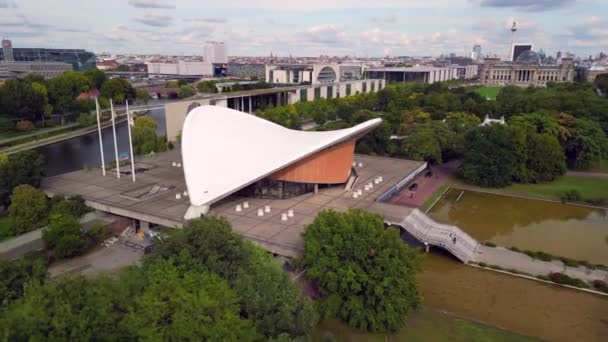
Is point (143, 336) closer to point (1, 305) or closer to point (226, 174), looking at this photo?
point (1, 305)

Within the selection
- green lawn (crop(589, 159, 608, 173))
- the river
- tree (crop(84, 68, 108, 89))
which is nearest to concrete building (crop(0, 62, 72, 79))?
tree (crop(84, 68, 108, 89))

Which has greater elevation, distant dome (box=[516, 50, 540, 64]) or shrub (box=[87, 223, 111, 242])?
distant dome (box=[516, 50, 540, 64])

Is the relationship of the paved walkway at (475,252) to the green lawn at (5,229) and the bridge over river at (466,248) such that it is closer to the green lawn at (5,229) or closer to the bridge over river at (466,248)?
the bridge over river at (466,248)

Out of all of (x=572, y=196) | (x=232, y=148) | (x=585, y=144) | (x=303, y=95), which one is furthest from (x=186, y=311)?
(x=303, y=95)

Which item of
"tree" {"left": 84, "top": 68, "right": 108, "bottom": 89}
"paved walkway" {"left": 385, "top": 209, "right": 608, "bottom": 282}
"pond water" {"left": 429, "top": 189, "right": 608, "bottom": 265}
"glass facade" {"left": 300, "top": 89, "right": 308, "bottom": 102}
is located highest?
"tree" {"left": 84, "top": 68, "right": 108, "bottom": 89}

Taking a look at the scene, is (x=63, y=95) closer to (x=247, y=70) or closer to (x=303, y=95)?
(x=303, y=95)

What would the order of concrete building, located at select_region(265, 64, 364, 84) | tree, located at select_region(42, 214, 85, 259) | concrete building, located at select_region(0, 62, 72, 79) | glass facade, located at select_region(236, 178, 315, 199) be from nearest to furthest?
tree, located at select_region(42, 214, 85, 259)
glass facade, located at select_region(236, 178, 315, 199)
concrete building, located at select_region(265, 64, 364, 84)
concrete building, located at select_region(0, 62, 72, 79)

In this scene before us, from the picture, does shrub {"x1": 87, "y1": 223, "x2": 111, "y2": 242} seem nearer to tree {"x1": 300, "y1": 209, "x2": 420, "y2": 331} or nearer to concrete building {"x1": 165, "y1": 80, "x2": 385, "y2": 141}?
tree {"x1": 300, "y1": 209, "x2": 420, "y2": 331}
